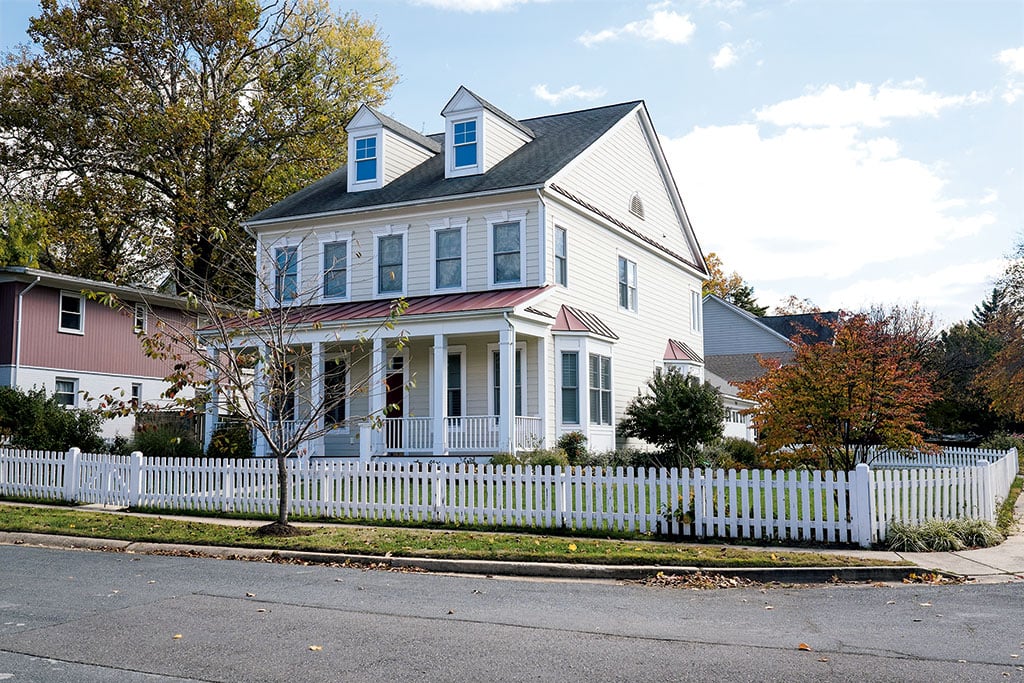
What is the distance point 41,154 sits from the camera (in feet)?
115

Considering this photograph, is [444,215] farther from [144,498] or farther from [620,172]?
[144,498]

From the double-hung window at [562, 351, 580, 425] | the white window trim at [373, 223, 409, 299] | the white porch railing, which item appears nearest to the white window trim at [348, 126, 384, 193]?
the white window trim at [373, 223, 409, 299]

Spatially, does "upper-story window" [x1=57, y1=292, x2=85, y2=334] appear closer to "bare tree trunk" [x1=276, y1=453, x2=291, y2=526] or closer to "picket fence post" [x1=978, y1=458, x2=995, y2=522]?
"bare tree trunk" [x1=276, y1=453, x2=291, y2=526]

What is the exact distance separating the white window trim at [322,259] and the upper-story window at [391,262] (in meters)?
0.94

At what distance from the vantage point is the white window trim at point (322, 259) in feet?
83.8

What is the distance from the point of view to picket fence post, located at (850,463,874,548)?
1194 centimetres

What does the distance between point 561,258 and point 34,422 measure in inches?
553

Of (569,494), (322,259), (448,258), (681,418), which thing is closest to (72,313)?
(322,259)

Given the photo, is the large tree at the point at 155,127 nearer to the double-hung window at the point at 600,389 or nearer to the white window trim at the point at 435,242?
the white window trim at the point at 435,242

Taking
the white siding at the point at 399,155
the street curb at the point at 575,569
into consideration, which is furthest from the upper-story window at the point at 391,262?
the street curb at the point at 575,569

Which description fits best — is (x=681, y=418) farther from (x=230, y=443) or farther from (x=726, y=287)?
(x=726, y=287)

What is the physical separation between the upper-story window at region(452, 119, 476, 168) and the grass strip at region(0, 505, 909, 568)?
13.3 metres

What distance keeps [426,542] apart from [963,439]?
112 feet

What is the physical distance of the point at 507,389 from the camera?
69.2 ft
